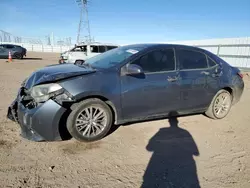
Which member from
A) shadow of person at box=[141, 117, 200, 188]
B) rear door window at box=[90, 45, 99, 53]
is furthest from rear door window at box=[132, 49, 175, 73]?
rear door window at box=[90, 45, 99, 53]

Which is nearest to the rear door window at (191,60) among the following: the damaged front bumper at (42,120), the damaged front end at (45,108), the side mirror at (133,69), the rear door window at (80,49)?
the side mirror at (133,69)

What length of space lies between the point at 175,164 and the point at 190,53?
232cm

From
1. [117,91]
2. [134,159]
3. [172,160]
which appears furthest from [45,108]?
[172,160]

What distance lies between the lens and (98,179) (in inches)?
93.4

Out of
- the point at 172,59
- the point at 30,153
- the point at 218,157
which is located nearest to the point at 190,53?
the point at 172,59

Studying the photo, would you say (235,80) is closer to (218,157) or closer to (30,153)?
(218,157)

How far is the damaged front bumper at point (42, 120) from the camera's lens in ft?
9.27

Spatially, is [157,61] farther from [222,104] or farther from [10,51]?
[10,51]

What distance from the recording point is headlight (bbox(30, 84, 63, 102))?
2.90 meters

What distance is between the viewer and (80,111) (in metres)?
3.09

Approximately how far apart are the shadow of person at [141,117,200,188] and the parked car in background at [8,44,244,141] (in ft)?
1.49

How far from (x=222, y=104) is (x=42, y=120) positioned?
3.82m

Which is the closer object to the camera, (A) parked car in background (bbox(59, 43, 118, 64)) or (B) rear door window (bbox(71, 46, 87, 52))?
(A) parked car in background (bbox(59, 43, 118, 64))

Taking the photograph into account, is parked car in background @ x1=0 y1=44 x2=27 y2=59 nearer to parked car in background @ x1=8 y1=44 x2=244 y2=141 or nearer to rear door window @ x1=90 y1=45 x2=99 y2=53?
rear door window @ x1=90 y1=45 x2=99 y2=53
